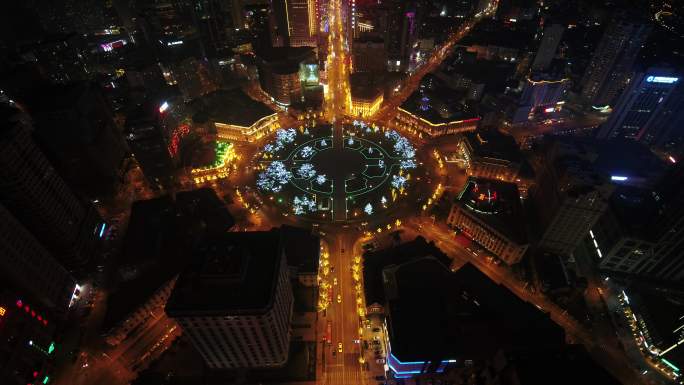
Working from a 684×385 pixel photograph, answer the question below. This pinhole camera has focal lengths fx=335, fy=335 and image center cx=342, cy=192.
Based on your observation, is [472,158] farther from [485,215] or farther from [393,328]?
[393,328]

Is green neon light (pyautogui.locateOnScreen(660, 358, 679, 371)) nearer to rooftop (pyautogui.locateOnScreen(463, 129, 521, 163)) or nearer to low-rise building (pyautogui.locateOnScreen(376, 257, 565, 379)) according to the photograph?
low-rise building (pyautogui.locateOnScreen(376, 257, 565, 379))

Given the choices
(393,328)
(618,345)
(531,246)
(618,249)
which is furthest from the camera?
(531,246)

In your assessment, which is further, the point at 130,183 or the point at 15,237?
the point at 130,183

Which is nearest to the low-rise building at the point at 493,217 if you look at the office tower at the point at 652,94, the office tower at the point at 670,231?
the office tower at the point at 670,231

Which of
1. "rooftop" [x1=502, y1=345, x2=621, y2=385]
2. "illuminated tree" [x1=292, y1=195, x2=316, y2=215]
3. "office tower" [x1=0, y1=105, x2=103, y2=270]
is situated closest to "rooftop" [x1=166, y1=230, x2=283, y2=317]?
"rooftop" [x1=502, y1=345, x2=621, y2=385]

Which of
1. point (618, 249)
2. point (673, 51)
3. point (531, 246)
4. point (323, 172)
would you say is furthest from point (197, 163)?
point (673, 51)

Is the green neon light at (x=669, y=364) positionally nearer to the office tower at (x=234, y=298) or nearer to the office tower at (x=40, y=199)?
the office tower at (x=234, y=298)

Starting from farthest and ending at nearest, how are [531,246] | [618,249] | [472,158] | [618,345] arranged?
[472,158] → [531,246] → [618,249] → [618,345]
